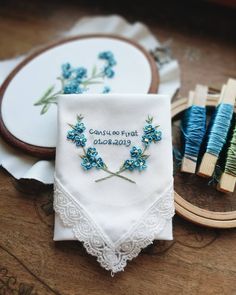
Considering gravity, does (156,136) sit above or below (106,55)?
below

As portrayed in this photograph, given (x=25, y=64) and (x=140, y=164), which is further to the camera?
(x=25, y=64)

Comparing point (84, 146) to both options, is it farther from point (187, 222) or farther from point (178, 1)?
point (178, 1)

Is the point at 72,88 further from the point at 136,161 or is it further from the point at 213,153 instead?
the point at 213,153

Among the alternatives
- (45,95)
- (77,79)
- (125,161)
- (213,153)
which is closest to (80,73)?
(77,79)

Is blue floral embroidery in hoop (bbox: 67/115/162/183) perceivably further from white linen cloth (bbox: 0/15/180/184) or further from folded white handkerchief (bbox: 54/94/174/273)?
white linen cloth (bbox: 0/15/180/184)

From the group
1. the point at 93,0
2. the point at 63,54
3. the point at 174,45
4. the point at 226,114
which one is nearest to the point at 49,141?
the point at 63,54

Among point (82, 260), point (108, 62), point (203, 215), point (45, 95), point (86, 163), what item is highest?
point (108, 62)

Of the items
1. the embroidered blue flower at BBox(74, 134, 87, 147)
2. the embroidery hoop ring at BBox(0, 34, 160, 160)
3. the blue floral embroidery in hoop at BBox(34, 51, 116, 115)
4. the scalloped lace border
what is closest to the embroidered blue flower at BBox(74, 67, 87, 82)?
the blue floral embroidery in hoop at BBox(34, 51, 116, 115)
